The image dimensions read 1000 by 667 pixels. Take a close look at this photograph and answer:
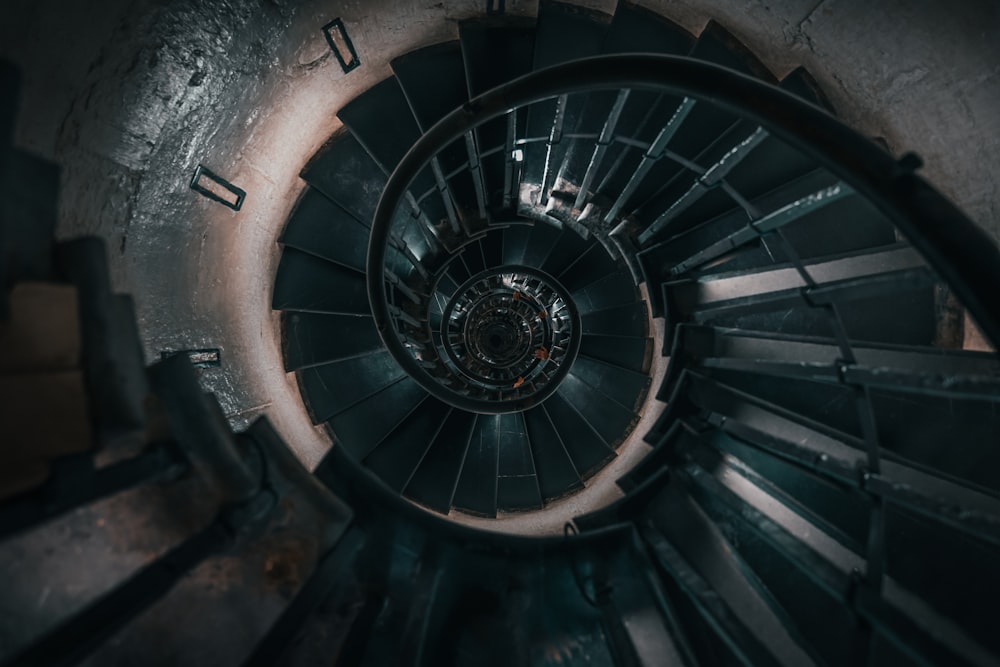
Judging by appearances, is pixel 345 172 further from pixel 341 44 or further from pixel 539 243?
pixel 539 243

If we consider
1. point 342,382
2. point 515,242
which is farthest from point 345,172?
point 515,242

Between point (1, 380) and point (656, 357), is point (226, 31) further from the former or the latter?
point (656, 357)

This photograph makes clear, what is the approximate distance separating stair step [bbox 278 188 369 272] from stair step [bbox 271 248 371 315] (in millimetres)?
111

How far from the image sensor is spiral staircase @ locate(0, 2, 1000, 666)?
157cm

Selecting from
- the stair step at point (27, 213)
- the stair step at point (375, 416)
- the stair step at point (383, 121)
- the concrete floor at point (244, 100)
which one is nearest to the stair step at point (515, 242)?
the stair step at point (383, 121)

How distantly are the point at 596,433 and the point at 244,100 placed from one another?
14.6 feet

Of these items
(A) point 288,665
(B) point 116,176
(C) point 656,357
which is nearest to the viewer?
(A) point 288,665

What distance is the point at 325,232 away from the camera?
4270mm

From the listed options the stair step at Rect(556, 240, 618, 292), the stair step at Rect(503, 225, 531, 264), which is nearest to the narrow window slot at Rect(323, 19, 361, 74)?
the stair step at Rect(503, 225, 531, 264)

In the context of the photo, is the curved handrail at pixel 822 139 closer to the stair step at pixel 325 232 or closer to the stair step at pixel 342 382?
the stair step at pixel 325 232

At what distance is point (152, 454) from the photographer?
1.70 m

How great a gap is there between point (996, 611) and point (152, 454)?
3662 mm

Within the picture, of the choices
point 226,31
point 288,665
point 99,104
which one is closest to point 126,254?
point 99,104

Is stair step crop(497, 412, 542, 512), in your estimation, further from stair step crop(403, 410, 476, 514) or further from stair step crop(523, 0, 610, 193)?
stair step crop(523, 0, 610, 193)
